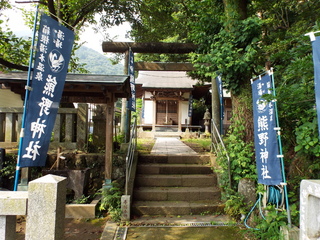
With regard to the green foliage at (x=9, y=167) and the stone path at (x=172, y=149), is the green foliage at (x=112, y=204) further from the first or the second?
the green foliage at (x=9, y=167)

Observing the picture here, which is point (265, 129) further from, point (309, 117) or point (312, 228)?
point (312, 228)

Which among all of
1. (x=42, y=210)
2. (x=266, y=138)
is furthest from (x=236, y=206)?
(x=42, y=210)

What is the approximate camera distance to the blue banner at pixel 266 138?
3787mm

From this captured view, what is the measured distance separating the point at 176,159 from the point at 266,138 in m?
3.26

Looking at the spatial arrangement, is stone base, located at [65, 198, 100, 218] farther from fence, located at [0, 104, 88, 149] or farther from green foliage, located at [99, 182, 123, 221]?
fence, located at [0, 104, 88, 149]

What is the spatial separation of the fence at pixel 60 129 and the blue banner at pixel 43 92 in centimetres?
302

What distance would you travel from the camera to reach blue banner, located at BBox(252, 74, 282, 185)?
3.79m

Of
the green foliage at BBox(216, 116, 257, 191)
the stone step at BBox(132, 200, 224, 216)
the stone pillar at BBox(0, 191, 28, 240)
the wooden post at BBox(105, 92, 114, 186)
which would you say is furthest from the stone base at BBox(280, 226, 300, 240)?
the wooden post at BBox(105, 92, 114, 186)

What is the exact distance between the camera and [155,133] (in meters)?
17.8

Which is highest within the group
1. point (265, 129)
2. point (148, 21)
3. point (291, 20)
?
point (148, 21)

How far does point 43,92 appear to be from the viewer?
380 centimetres

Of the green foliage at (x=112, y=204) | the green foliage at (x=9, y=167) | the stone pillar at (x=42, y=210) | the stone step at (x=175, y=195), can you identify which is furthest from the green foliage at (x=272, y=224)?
the green foliage at (x=9, y=167)

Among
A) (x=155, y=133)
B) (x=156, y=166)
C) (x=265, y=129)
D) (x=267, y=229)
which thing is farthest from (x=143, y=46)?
(x=155, y=133)

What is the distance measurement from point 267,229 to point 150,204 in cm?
253
